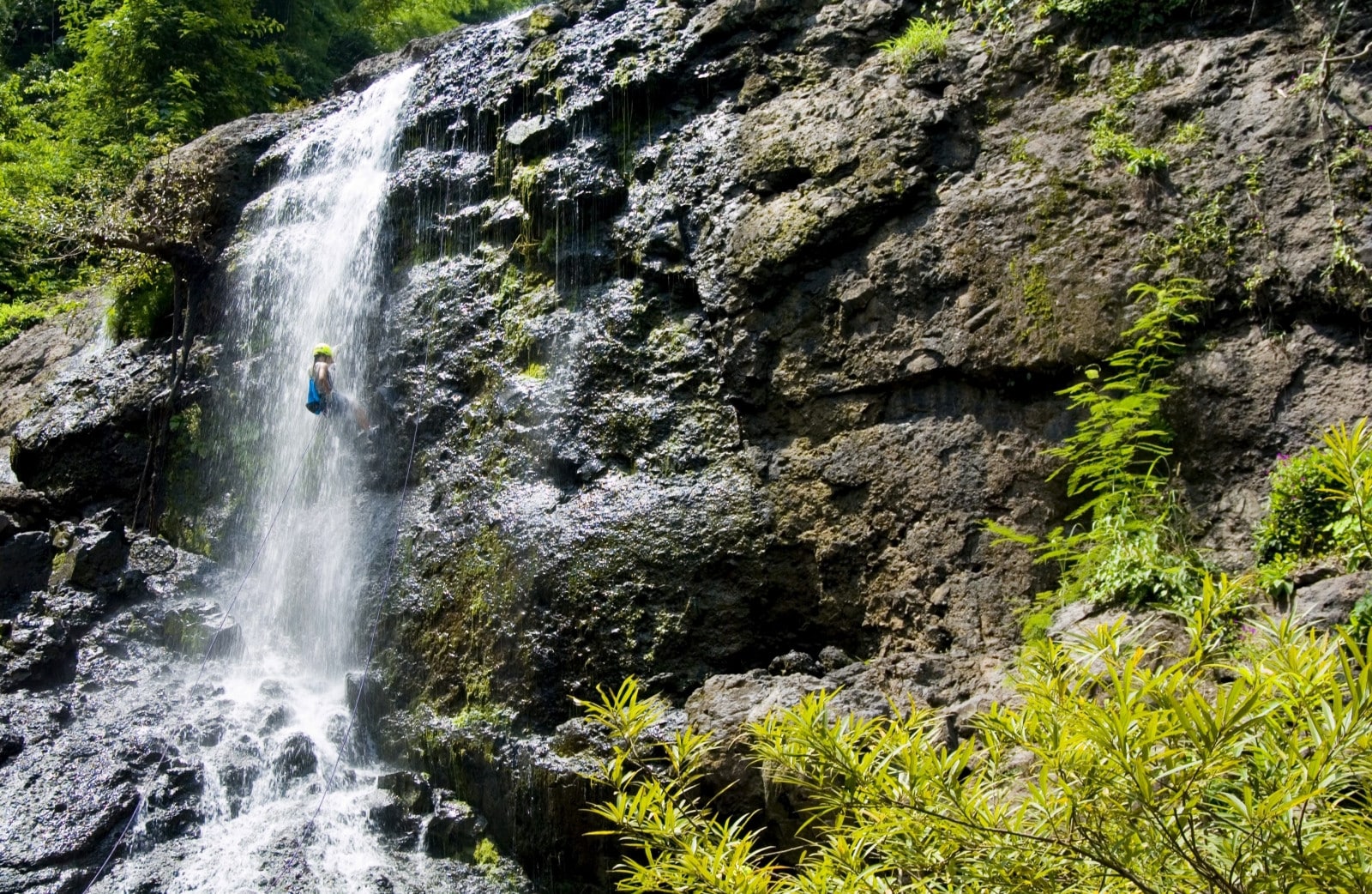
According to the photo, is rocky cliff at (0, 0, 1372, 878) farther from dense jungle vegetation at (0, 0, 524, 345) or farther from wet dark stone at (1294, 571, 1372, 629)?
dense jungle vegetation at (0, 0, 524, 345)

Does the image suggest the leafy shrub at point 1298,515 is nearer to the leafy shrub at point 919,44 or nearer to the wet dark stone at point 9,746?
the leafy shrub at point 919,44

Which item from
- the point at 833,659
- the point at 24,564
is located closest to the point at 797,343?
the point at 833,659

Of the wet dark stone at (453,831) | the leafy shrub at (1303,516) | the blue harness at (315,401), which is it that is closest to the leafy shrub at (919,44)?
the leafy shrub at (1303,516)

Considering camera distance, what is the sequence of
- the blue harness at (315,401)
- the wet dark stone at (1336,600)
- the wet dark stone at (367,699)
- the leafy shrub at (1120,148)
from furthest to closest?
the blue harness at (315,401) → the wet dark stone at (367,699) → the leafy shrub at (1120,148) → the wet dark stone at (1336,600)

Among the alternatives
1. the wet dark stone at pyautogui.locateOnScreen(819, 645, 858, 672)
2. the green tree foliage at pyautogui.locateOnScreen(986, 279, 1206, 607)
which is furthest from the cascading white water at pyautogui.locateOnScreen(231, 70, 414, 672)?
the green tree foliage at pyautogui.locateOnScreen(986, 279, 1206, 607)

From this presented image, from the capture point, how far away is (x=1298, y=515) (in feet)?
15.7

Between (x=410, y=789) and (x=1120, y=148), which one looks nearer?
(x=1120, y=148)

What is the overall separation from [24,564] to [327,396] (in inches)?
132

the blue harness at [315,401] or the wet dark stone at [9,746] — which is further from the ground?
the blue harness at [315,401]

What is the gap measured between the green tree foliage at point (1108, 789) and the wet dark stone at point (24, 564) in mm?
8766

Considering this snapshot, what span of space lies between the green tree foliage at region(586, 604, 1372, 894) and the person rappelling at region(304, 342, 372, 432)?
22.6 feet

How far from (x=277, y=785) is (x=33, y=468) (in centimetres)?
601

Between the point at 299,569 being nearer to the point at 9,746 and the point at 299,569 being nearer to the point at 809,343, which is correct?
the point at 9,746

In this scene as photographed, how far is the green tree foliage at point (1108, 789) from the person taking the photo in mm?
1903
